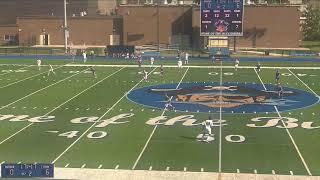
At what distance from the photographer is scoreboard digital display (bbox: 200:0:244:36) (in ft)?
185

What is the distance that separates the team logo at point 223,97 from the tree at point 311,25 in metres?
53.2

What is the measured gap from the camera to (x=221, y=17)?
5659 cm

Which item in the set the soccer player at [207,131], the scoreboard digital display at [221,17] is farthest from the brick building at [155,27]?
the soccer player at [207,131]

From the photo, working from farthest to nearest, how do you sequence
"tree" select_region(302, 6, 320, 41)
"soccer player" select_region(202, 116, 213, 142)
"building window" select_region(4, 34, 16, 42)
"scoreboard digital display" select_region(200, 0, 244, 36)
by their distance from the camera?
"tree" select_region(302, 6, 320, 41), "building window" select_region(4, 34, 16, 42), "scoreboard digital display" select_region(200, 0, 244, 36), "soccer player" select_region(202, 116, 213, 142)

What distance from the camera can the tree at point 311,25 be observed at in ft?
283

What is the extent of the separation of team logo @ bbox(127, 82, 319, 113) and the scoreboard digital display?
20.1 m

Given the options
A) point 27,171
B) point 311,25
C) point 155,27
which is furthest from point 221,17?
point 27,171

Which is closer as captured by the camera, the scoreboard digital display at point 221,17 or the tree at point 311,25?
the scoreboard digital display at point 221,17

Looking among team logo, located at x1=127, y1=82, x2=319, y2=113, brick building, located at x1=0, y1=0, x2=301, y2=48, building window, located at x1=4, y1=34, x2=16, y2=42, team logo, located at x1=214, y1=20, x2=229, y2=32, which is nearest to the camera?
team logo, located at x1=127, y1=82, x2=319, y2=113

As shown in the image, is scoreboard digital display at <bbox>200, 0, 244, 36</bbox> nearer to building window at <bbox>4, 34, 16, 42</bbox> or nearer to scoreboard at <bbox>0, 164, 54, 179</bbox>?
building window at <bbox>4, 34, 16, 42</bbox>

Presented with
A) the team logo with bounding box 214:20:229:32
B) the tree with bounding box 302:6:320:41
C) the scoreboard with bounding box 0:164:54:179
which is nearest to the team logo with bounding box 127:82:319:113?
the scoreboard with bounding box 0:164:54:179

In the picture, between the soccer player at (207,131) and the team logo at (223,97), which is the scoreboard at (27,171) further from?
the team logo at (223,97)

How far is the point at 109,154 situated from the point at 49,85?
18234 mm

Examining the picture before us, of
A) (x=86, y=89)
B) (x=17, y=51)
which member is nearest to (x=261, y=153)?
(x=86, y=89)
